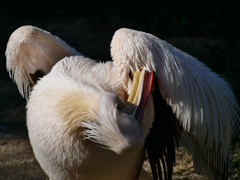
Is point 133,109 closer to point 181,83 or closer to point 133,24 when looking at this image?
point 181,83

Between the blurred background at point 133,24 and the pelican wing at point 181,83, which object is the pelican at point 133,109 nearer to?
the pelican wing at point 181,83

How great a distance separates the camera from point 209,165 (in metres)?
2.28

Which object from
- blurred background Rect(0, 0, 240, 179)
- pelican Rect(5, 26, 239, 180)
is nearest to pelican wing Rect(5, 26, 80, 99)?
pelican Rect(5, 26, 239, 180)

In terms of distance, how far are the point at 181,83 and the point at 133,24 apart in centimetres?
427

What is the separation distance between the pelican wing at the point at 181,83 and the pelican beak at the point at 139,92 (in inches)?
1.4

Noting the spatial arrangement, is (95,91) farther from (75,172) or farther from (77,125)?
(75,172)

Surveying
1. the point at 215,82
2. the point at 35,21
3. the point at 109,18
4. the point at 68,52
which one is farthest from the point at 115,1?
the point at 215,82

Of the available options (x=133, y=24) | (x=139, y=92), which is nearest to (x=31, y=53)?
(x=139, y=92)

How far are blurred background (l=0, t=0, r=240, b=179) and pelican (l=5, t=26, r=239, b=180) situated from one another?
7.76 ft

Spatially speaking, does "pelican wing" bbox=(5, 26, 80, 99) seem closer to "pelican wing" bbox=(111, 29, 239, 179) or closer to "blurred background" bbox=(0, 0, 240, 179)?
"pelican wing" bbox=(111, 29, 239, 179)

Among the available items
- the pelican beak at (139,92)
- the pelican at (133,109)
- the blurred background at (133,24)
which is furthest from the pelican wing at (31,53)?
the blurred background at (133,24)

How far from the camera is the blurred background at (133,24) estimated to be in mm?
4988

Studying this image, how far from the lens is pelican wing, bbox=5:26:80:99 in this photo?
107 inches

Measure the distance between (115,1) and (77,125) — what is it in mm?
4851
